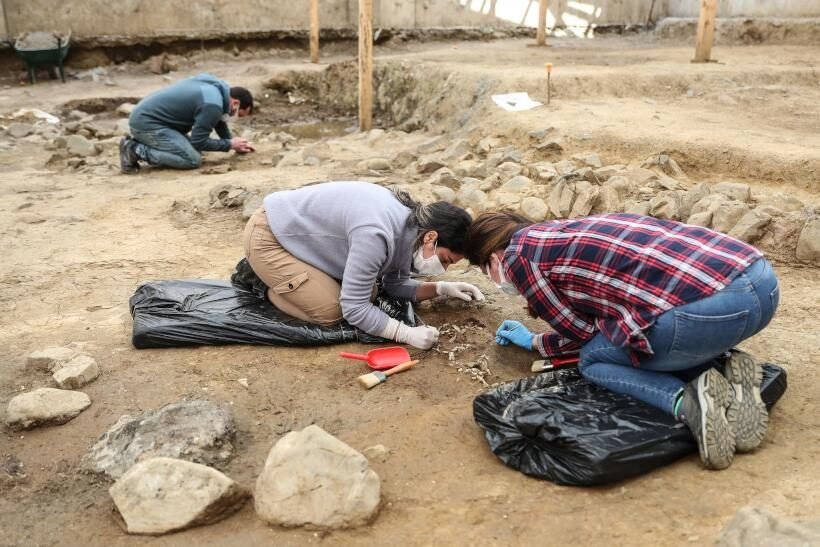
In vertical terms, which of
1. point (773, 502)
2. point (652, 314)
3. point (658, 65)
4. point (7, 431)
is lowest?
point (7, 431)

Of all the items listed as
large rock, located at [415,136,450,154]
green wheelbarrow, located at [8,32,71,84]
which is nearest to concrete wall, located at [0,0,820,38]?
green wheelbarrow, located at [8,32,71,84]

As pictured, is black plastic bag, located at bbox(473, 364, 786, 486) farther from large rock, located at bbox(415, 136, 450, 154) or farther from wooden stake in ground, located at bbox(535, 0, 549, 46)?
wooden stake in ground, located at bbox(535, 0, 549, 46)

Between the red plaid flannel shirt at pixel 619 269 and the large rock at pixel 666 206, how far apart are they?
86.3 inches

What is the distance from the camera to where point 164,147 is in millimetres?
6902

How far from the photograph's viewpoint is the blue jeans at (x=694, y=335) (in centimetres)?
220

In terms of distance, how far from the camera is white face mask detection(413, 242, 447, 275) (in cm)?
304

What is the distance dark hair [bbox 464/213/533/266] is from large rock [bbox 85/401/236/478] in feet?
3.68

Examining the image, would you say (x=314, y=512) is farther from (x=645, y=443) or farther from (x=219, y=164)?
(x=219, y=164)

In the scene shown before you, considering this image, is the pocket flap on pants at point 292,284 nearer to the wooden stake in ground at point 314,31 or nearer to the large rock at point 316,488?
the large rock at point 316,488

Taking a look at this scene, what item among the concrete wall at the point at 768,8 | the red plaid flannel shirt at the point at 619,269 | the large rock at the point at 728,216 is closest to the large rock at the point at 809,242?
the large rock at the point at 728,216

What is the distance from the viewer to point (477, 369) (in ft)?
10.1

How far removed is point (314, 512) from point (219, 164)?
5.80 meters

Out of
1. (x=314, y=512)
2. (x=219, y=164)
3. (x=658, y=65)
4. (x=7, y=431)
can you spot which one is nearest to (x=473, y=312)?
(x=314, y=512)

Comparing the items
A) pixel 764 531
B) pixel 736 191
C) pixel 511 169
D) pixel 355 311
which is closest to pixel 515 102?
pixel 511 169
